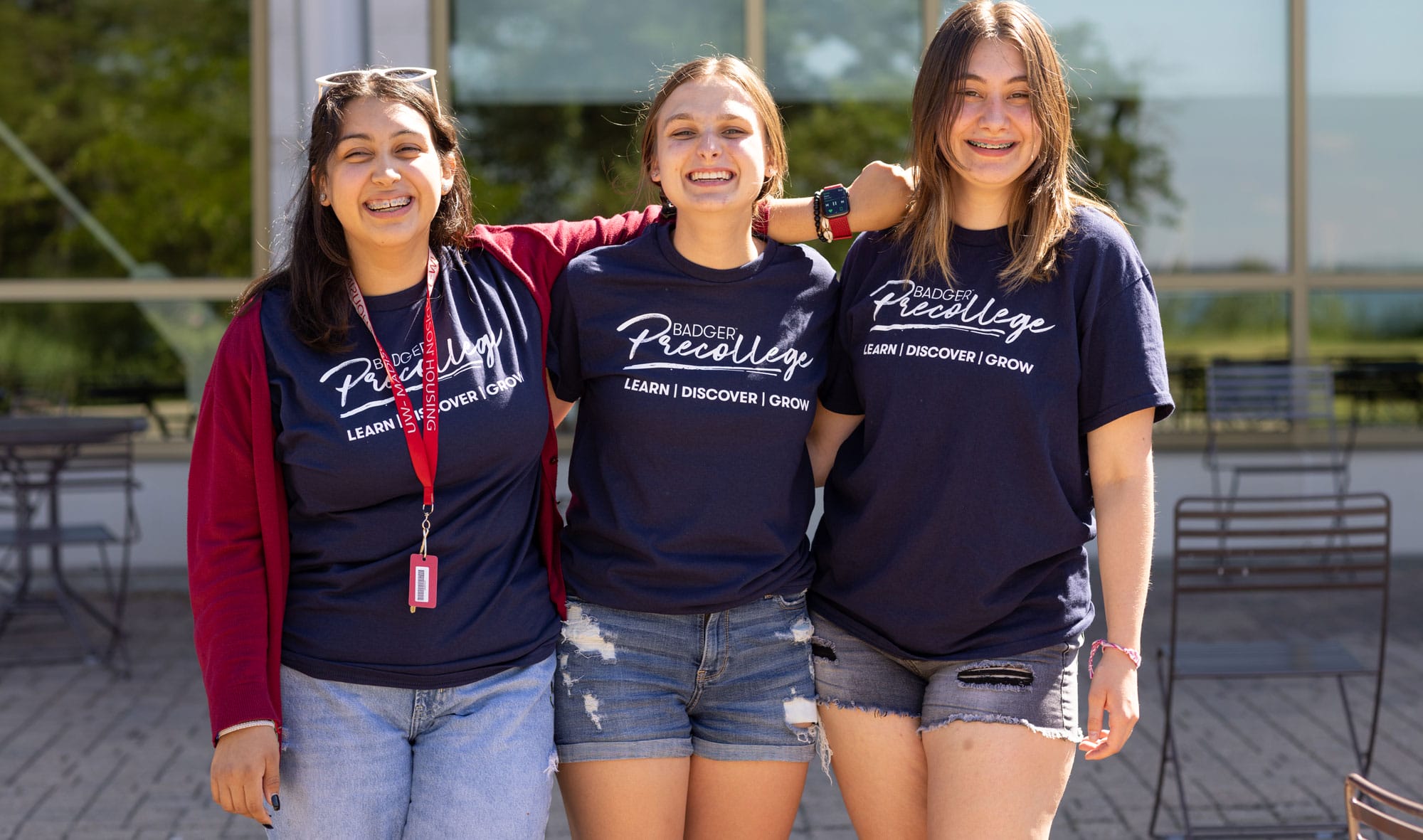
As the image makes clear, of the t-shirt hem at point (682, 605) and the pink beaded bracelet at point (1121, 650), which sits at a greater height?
the t-shirt hem at point (682, 605)

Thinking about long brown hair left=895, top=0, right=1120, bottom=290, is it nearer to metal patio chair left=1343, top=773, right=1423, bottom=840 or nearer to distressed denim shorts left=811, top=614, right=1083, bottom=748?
distressed denim shorts left=811, top=614, right=1083, bottom=748

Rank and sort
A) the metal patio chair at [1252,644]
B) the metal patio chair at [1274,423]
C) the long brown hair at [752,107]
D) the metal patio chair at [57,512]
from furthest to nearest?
the metal patio chair at [1274,423]
the metal patio chair at [57,512]
the metal patio chair at [1252,644]
the long brown hair at [752,107]

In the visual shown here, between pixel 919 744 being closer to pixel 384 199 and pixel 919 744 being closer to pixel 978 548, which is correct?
pixel 978 548

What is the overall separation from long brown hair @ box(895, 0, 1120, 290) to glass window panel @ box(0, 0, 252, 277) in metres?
5.73

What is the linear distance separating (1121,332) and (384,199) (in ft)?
4.00

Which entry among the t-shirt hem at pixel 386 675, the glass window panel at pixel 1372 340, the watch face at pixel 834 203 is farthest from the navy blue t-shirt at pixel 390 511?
the glass window panel at pixel 1372 340

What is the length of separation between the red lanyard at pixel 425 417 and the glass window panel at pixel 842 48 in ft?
18.1

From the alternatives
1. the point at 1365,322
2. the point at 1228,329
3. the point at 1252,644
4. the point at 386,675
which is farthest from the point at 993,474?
the point at 1365,322

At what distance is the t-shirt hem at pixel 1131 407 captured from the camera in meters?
2.07

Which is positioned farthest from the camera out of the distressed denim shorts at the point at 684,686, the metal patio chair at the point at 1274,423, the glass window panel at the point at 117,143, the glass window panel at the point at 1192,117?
the glass window panel at the point at 1192,117

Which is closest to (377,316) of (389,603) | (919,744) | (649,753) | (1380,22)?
(389,603)

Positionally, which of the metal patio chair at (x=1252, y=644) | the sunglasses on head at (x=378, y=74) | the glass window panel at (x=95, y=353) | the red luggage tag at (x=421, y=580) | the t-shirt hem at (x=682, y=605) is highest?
the sunglasses on head at (x=378, y=74)

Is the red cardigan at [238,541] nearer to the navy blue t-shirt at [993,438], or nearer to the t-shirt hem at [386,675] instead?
the t-shirt hem at [386,675]

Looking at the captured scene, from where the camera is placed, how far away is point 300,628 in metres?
2.05
